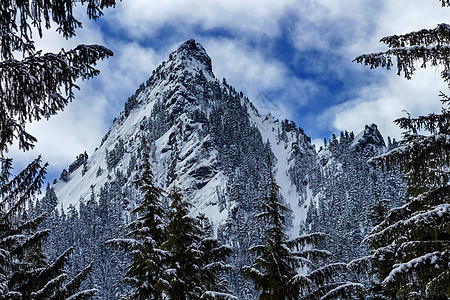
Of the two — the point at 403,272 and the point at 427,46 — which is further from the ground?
the point at 427,46

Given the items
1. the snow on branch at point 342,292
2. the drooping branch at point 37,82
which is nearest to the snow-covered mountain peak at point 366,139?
the snow on branch at point 342,292

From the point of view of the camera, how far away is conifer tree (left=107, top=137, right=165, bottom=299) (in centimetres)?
1252

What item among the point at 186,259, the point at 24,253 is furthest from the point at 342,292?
the point at 24,253

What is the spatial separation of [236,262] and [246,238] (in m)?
24.3

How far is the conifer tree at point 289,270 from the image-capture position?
420 inches

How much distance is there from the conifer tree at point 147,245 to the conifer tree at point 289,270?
3.25 meters

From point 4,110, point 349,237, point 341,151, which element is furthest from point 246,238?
point 4,110

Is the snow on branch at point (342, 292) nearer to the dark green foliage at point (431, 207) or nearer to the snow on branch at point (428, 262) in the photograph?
the dark green foliage at point (431, 207)

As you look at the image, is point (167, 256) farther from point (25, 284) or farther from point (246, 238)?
point (246, 238)

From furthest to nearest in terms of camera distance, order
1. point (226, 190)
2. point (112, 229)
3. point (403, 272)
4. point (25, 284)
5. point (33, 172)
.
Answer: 1. point (226, 190)
2. point (112, 229)
3. point (25, 284)
4. point (33, 172)
5. point (403, 272)

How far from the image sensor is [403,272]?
6.60 metres

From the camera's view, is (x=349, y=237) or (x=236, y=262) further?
(x=236, y=262)

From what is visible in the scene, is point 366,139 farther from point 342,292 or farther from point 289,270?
point 342,292

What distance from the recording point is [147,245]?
12.9 m
